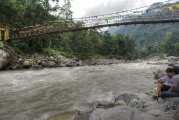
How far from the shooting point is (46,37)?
34.8m

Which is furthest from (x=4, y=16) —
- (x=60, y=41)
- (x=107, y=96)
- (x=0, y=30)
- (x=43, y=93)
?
A: (x=107, y=96)

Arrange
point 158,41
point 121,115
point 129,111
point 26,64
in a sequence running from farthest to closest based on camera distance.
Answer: point 158,41 → point 26,64 → point 129,111 → point 121,115

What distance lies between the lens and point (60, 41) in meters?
43.2

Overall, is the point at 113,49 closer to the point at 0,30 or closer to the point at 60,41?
the point at 60,41

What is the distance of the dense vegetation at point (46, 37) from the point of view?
3006 centimetres

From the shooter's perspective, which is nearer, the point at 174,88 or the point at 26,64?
the point at 174,88

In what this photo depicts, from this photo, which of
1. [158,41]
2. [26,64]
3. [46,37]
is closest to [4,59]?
[26,64]

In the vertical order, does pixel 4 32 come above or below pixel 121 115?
above

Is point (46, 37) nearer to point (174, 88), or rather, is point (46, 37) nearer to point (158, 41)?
point (174, 88)

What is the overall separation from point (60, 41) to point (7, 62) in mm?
20797

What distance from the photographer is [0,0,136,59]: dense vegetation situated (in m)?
30.1

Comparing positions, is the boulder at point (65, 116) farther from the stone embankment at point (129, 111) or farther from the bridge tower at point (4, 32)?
the bridge tower at point (4, 32)

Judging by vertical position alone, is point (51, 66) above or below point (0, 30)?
below

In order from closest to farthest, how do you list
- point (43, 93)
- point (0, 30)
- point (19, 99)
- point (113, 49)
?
point (19, 99), point (43, 93), point (0, 30), point (113, 49)
